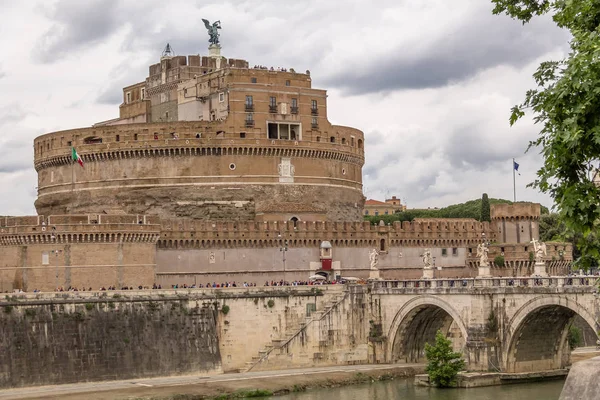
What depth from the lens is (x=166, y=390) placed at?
45.0 m

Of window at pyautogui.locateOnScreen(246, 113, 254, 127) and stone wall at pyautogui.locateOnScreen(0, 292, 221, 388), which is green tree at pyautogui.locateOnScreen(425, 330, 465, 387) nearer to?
stone wall at pyautogui.locateOnScreen(0, 292, 221, 388)

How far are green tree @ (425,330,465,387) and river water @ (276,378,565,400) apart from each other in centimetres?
61

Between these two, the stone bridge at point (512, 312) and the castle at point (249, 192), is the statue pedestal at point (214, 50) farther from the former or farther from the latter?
the stone bridge at point (512, 312)

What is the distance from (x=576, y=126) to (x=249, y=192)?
5698cm

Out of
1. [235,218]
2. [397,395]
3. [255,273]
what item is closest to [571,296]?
[397,395]

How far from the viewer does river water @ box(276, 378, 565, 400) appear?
43.4m

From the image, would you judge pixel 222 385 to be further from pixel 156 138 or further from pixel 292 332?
pixel 156 138

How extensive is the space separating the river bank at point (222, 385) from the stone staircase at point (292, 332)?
150cm

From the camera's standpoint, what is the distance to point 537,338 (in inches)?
1929

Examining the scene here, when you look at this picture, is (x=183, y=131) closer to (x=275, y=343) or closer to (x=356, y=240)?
(x=356, y=240)

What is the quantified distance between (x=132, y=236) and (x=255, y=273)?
8813mm

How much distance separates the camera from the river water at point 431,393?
43.4 m

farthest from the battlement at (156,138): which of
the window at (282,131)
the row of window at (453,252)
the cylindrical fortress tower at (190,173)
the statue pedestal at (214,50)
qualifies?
the statue pedestal at (214,50)

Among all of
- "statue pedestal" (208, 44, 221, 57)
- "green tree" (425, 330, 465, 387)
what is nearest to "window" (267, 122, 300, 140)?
"statue pedestal" (208, 44, 221, 57)
